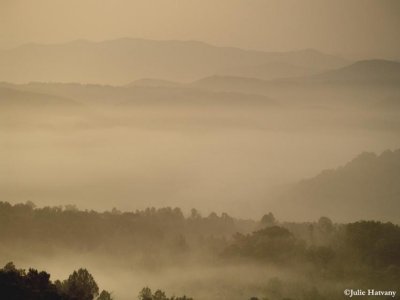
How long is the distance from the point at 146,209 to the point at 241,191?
157cm

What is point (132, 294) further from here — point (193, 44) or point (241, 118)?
point (193, 44)

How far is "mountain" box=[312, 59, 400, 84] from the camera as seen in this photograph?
907cm

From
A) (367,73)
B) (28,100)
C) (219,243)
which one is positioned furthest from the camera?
(28,100)

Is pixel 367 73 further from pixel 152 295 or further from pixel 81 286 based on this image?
pixel 81 286

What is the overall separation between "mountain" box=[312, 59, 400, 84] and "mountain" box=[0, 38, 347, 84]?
203 mm

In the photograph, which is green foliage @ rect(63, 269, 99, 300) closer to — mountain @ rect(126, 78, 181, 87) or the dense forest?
the dense forest

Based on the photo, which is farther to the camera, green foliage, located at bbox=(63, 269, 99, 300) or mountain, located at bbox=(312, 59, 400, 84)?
mountain, located at bbox=(312, 59, 400, 84)

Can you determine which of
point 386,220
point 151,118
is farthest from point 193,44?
point 386,220

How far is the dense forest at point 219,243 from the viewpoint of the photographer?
7895mm

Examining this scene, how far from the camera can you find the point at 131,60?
31.4 ft

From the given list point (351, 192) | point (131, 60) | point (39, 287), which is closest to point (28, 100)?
point (131, 60)

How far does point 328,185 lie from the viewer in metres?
8.95

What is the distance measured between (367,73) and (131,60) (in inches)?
156

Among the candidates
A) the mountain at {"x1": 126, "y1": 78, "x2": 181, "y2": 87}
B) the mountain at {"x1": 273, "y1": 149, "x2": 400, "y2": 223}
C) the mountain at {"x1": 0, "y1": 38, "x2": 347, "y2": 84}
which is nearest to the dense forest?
the mountain at {"x1": 273, "y1": 149, "x2": 400, "y2": 223}
